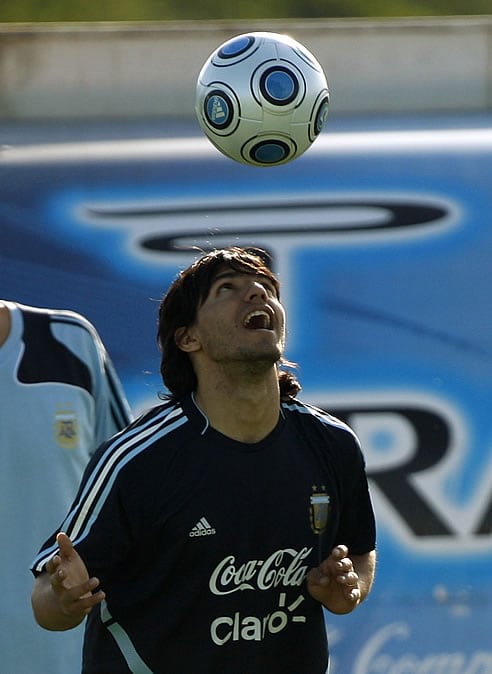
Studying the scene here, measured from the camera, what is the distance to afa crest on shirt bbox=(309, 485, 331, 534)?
297 centimetres

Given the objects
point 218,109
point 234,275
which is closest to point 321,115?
point 218,109

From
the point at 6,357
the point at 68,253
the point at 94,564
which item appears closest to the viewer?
the point at 94,564

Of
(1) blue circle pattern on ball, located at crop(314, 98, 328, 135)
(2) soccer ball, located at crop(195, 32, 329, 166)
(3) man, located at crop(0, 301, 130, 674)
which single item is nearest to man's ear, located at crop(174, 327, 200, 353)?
(3) man, located at crop(0, 301, 130, 674)

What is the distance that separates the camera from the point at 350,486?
10.1 feet

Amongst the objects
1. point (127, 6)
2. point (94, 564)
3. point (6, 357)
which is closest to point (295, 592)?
point (94, 564)

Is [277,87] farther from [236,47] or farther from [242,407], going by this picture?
[242,407]

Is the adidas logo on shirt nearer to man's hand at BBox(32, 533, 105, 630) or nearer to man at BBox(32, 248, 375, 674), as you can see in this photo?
man at BBox(32, 248, 375, 674)

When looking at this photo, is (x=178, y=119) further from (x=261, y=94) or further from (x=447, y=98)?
(x=261, y=94)

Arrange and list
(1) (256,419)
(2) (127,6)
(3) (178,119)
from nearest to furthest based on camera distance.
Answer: (1) (256,419) < (3) (178,119) < (2) (127,6)

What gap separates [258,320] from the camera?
3008 millimetres

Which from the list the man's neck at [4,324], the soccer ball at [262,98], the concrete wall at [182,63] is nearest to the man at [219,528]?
the man's neck at [4,324]

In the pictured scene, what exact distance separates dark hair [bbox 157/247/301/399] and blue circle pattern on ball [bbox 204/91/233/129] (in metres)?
0.91

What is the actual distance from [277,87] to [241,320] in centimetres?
120

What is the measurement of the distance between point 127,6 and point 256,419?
24.1ft
